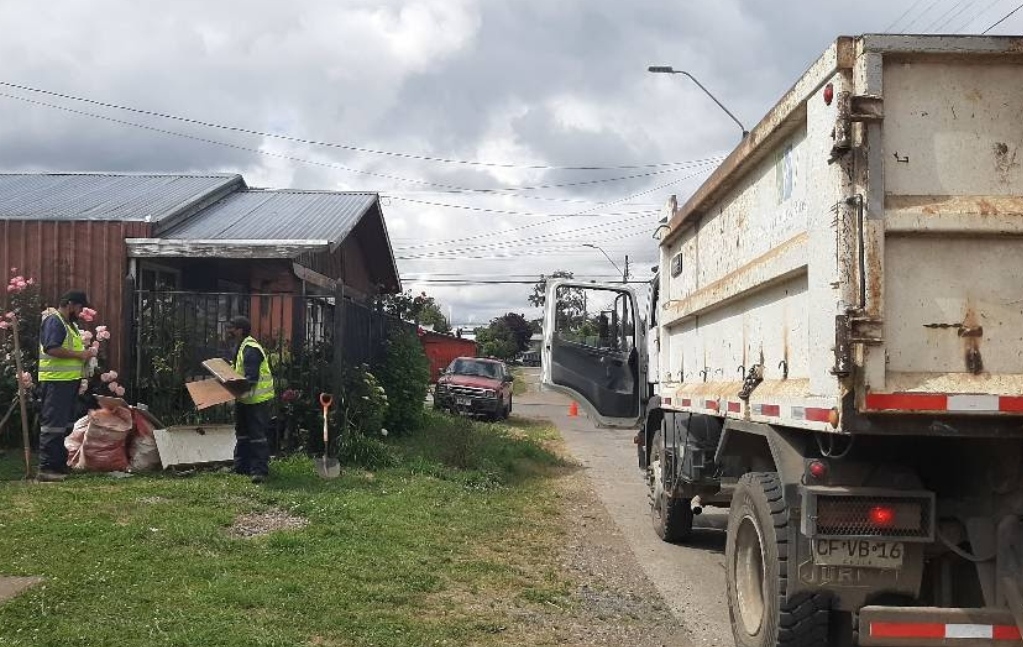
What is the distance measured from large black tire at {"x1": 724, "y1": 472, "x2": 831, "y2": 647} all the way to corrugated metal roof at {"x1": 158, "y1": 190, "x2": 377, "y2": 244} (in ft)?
25.5

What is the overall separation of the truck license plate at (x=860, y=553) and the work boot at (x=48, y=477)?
24.7ft

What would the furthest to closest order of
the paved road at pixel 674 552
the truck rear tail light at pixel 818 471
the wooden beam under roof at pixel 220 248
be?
the wooden beam under roof at pixel 220 248
the paved road at pixel 674 552
the truck rear tail light at pixel 818 471

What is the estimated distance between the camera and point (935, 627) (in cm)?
391

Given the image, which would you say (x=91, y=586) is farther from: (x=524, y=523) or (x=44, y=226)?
(x=44, y=226)

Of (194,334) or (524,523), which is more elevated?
(194,334)

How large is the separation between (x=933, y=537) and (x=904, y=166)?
1.55 meters

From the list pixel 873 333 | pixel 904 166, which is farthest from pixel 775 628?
pixel 904 166

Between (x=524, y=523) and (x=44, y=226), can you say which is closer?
(x=524, y=523)

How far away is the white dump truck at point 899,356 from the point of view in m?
3.75

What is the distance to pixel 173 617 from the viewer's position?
16.8ft

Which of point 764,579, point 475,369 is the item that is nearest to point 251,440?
point 764,579

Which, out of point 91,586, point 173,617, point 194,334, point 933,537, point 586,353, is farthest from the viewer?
point 194,334

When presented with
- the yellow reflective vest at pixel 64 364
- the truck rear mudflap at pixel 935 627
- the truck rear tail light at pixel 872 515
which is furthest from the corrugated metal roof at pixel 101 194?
the truck rear mudflap at pixel 935 627

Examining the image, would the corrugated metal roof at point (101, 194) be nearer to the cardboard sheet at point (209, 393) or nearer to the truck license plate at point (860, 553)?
the cardboard sheet at point (209, 393)
